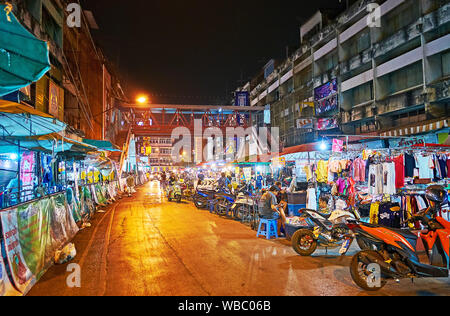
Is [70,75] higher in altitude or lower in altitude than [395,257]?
higher

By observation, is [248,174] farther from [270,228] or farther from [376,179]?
[376,179]

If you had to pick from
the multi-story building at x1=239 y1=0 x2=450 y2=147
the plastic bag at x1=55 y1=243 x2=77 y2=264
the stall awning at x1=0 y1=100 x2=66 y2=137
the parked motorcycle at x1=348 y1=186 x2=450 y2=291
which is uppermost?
the multi-story building at x1=239 y1=0 x2=450 y2=147

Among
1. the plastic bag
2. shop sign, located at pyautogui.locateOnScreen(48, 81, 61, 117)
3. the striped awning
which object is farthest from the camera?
shop sign, located at pyautogui.locateOnScreen(48, 81, 61, 117)

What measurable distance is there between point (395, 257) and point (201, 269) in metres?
3.65

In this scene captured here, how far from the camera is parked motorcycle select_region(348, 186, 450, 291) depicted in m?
4.74

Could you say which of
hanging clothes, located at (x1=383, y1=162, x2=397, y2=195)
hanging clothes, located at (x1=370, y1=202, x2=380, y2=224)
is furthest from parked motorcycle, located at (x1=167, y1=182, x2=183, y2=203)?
hanging clothes, located at (x1=383, y1=162, x2=397, y2=195)

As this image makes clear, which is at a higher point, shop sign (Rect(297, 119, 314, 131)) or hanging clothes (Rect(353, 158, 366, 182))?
shop sign (Rect(297, 119, 314, 131))

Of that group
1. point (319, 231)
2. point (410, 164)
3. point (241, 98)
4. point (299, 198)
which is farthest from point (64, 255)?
point (241, 98)

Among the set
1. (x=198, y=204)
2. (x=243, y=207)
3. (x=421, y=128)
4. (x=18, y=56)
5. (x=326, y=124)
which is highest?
(x=326, y=124)

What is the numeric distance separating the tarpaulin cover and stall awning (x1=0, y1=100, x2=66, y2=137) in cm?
178

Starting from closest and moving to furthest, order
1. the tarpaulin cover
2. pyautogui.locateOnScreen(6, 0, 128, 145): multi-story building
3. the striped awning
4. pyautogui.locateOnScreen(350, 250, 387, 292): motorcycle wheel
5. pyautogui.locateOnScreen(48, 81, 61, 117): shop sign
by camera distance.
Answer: the tarpaulin cover, pyautogui.locateOnScreen(350, 250, 387, 292): motorcycle wheel, the striped awning, pyautogui.locateOnScreen(6, 0, 128, 145): multi-story building, pyautogui.locateOnScreen(48, 81, 61, 117): shop sign

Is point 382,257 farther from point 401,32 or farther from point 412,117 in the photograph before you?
point 401,32

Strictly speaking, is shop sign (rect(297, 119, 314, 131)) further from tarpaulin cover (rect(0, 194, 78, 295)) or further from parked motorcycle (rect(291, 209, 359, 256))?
tarpaulin cover (rect(0, 194, 78, 295))

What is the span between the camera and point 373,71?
792 inches
